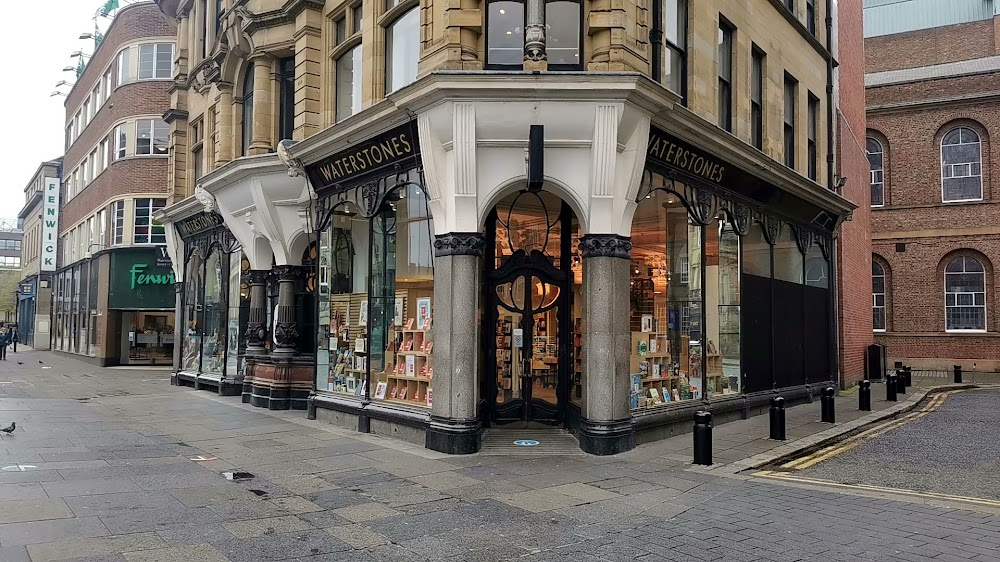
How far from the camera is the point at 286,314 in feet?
56.9

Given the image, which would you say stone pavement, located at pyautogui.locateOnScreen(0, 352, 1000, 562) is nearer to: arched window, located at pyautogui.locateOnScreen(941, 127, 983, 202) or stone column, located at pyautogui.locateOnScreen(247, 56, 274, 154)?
stone column, located at pyautogui.locateOnScreen(247, 56, 274, 154)

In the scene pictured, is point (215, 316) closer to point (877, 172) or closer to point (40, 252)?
point (877, 172)

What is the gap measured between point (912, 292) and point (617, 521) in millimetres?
31638

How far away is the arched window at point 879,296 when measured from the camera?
114 feet

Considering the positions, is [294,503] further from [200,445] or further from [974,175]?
[974,175]

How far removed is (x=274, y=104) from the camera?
1741cm

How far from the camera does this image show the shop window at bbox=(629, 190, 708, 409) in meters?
12.9

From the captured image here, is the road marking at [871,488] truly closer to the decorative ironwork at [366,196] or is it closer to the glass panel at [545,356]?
the glass panel at [545,356]

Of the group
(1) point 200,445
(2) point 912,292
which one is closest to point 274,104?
(1) point 200,445

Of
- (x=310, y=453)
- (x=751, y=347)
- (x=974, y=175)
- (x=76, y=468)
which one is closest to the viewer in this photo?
(x=76, y=468)

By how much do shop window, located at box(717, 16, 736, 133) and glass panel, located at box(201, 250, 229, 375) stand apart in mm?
13855

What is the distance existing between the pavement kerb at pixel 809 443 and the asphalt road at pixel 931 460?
19.8 inches

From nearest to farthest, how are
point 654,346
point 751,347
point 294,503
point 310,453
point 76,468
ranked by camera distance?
1. point 294,503
2. point 76,468
3. point 310,453
4. point 654,346
5. point 751,347

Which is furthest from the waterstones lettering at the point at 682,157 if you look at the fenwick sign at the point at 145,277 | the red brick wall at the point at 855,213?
the fenwick sign at the point at 145,277
